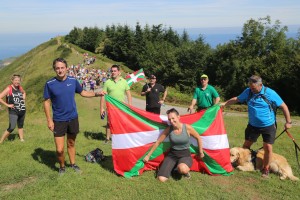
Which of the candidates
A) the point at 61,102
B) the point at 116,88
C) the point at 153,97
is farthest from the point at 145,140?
the point at 153,97

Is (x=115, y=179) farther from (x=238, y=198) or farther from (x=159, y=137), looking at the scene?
(x=238, y=198)

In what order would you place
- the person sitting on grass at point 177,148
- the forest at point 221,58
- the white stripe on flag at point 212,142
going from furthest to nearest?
the forest at point 221,58 → the white stripe on flag at point 212,142 → the person sitting on grass at point 177,148

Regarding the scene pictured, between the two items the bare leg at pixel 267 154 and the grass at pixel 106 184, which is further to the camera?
the bare leg at pixel 267 154

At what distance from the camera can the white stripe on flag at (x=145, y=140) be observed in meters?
7.08

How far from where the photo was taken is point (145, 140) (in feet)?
23.7

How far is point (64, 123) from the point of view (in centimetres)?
643

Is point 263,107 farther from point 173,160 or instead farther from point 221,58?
point 221,58

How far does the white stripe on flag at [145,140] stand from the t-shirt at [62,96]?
4.05 feet

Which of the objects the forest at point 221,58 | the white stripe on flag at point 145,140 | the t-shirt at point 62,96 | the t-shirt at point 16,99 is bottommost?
the forest at point 221,58

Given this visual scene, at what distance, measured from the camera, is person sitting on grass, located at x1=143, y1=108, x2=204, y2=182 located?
21.7 ft

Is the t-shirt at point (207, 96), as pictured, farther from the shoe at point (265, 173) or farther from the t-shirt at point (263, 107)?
the shoe at point (265, 173)

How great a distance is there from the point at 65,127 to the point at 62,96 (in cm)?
69

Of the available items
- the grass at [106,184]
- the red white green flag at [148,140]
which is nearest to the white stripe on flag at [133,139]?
the red white green flag at [148,140]

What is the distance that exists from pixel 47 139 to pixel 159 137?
4552 millimetres
